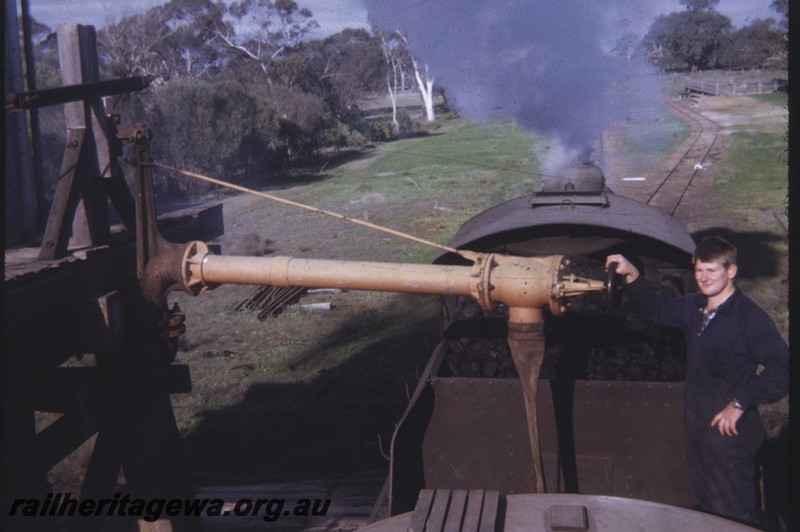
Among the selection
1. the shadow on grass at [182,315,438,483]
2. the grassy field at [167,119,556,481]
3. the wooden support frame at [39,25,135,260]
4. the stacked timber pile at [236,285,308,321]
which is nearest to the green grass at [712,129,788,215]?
the grassy field at [167,119,556,481]

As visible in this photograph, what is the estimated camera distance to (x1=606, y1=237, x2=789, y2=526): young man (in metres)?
3.88

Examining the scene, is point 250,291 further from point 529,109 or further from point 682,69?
point 682,69

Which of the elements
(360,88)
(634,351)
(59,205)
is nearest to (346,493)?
(634,351)

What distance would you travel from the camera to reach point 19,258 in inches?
150

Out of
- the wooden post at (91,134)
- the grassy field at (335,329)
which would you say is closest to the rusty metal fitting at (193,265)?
the wooden post at (91,134)

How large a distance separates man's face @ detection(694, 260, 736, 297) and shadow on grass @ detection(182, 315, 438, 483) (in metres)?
2.58

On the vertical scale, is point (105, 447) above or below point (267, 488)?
above

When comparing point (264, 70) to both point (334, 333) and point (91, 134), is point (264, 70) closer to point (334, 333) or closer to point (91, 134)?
point (334, 333)

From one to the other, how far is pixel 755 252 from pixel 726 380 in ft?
35.4

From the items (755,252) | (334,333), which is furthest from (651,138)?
(334,333)

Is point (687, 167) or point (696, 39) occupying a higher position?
point (696, 39)

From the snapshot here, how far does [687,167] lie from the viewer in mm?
22734

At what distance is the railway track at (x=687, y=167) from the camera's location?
17570 mm

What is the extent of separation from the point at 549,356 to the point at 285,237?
1186 centimetres
